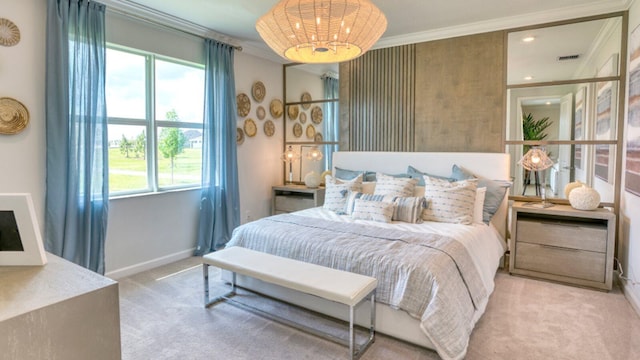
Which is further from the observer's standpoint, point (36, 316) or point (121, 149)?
point (121, 149)

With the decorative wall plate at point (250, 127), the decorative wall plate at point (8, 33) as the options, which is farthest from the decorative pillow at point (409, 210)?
the decorative wall plate at point (8, 33)

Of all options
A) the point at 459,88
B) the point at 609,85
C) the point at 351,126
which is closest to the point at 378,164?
the point at 351,126

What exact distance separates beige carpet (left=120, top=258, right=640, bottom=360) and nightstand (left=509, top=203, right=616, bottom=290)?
6.8 inches

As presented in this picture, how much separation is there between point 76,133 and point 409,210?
3068mm

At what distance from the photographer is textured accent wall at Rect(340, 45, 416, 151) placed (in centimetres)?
455

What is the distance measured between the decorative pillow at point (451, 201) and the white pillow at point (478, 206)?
0.09 m

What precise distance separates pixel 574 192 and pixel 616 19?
1.72 m

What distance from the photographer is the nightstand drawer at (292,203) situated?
5.06 metres

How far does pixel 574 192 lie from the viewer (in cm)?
345

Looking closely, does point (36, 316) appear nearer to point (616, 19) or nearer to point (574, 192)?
point (574, 192)

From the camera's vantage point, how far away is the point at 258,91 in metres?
5.12

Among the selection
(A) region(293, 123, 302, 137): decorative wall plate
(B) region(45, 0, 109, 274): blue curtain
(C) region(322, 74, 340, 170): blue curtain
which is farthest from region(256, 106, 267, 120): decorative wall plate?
(B) region(45, 0, 109, 274): blue curtain

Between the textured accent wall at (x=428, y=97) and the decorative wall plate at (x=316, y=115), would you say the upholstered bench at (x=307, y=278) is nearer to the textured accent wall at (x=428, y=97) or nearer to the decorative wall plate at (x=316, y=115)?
the textured accent wall at (x=428, y=97)

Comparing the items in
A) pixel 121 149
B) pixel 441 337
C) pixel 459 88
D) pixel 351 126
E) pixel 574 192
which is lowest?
pixel 441 337
